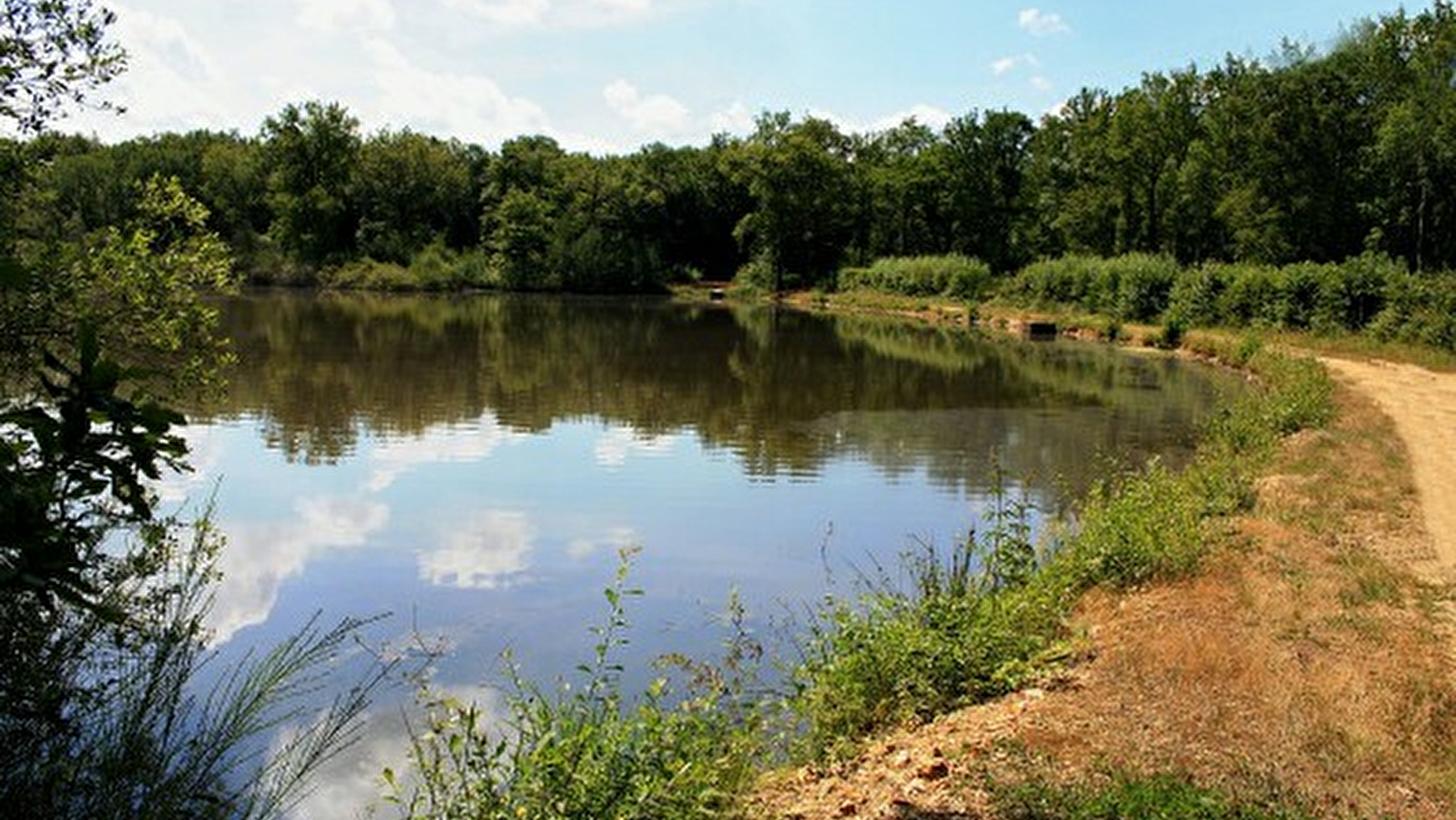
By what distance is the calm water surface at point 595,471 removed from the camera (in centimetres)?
1233

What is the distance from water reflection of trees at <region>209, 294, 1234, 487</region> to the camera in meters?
23.2

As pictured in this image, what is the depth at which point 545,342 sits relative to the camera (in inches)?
1777

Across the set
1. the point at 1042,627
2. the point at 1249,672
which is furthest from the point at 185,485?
the point at 1249,672

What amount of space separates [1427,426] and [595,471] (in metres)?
15.2

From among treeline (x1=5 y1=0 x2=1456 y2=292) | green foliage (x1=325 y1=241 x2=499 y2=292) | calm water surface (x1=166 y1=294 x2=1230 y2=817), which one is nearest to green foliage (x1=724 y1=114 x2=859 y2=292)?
treeline (x1=5 y1=0 x2=1456 y2=292)

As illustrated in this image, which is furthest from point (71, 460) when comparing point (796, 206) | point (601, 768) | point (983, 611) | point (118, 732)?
point (796, 206)

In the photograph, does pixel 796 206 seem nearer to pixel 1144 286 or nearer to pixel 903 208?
pixel 903 208

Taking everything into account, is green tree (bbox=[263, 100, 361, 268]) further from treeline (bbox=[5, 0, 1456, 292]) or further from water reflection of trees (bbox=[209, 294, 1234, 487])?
water reflection of trees (bbox=[209, 294, 1234, 487])

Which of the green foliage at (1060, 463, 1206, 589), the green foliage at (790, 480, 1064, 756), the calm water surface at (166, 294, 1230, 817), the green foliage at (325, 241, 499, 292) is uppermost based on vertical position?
the green foliage at (325, 241, 499, 292)

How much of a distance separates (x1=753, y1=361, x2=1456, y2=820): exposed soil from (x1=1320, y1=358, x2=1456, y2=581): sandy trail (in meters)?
0.14

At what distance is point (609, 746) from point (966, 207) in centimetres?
8391

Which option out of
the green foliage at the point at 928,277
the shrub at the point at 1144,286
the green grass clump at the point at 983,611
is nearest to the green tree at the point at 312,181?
the green foliage at the point at 928,277

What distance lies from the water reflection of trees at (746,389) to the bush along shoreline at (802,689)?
26.4 ft

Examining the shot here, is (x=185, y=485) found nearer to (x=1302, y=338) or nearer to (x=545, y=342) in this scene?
(x=545, y=342)
